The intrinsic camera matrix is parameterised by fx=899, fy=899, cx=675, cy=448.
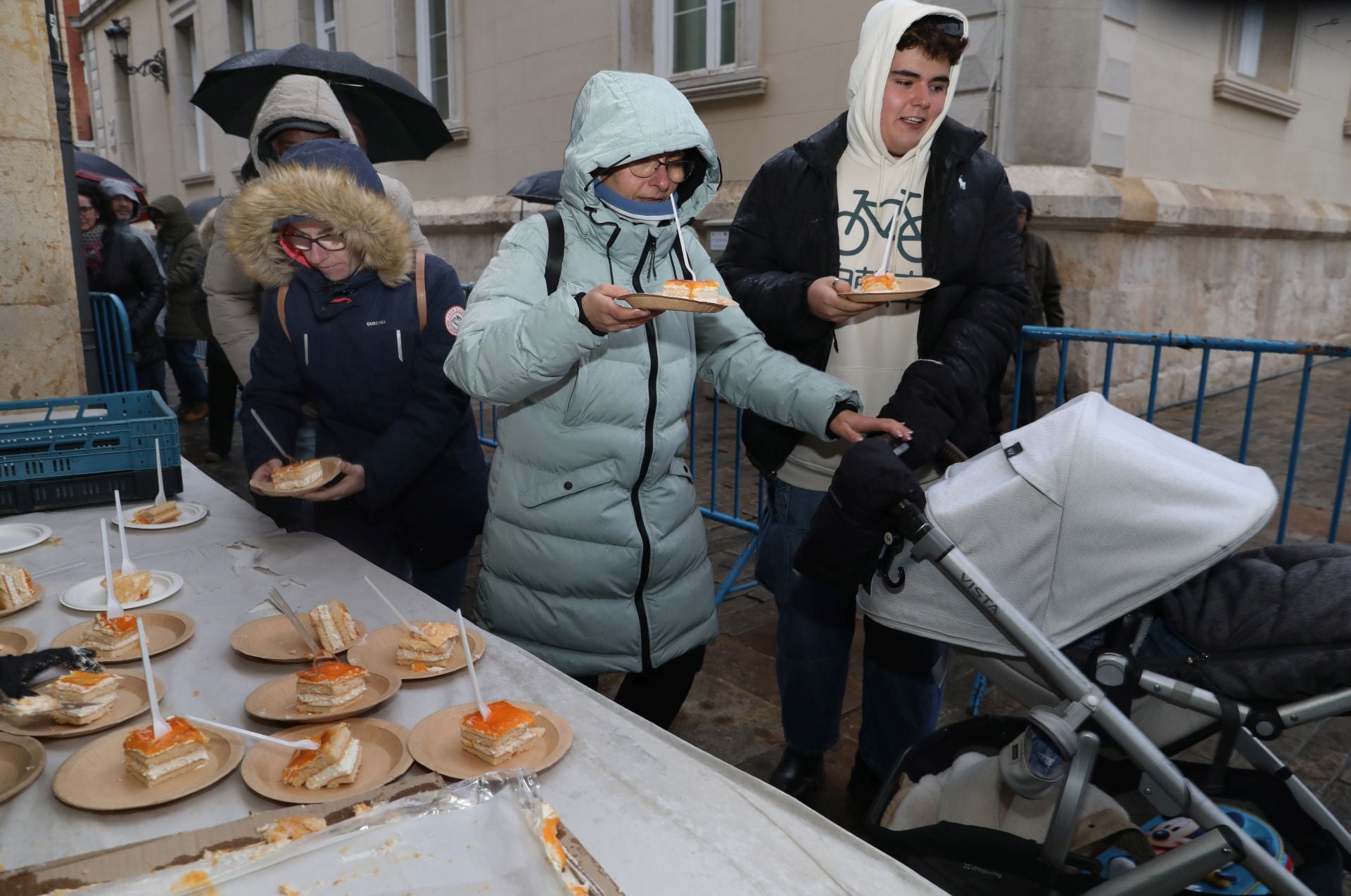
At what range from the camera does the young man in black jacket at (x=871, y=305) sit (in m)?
2.46

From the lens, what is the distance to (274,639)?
1.84 meters

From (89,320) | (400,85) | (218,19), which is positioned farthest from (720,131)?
(218,19)

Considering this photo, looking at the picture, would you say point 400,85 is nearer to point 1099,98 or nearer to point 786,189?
point 786,189

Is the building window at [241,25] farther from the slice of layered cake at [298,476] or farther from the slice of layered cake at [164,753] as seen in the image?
the slice of layered cake at [164,753]

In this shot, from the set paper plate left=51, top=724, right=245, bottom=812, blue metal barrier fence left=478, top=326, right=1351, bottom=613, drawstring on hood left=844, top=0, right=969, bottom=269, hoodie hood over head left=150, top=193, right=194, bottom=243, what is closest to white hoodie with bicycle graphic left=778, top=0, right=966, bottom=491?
drawstring on hood left=844, top=0, right=969, bottom=269

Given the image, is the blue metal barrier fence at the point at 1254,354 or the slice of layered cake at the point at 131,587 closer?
the slice of layered cake at the point at 131,587

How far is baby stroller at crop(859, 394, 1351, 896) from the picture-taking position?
1658mm

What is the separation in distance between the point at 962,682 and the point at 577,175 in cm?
272

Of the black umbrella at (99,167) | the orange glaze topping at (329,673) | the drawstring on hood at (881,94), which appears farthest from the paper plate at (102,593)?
the black umbrella at (99,167)

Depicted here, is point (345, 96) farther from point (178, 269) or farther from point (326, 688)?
point (326, 688)

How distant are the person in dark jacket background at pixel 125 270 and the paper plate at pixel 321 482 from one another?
18.9 feet

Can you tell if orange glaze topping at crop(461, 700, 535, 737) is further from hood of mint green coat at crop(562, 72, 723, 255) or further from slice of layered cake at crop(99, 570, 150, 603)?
hood of mint green coat at crop(562, 72, 723, 255)

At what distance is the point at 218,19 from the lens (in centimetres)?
1572

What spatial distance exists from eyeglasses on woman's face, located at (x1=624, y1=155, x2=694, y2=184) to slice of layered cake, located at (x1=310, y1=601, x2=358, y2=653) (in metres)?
1.18
